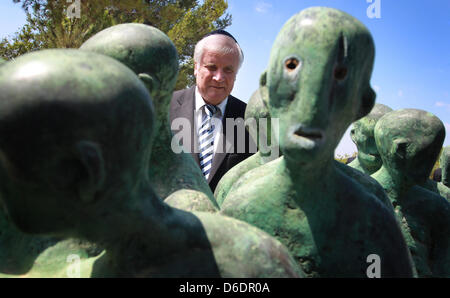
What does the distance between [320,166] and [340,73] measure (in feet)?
1.11

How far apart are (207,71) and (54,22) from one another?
384 inches

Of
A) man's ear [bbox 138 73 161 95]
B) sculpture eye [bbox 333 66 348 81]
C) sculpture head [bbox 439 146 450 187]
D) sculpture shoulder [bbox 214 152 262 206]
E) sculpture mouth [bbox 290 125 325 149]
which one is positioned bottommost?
sculpture head [bbox 439 146 450 187]

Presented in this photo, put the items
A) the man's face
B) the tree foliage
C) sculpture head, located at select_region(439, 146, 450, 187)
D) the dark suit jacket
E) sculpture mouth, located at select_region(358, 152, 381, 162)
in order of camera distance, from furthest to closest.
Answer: the tree foliage < sculpture head, located at select_region(439, 146, 450, 187) < the man's face < the dark suit jacket < sculpture mouth, located at select_region(358, 152, 381, 162)

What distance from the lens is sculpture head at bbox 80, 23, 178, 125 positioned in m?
1.67

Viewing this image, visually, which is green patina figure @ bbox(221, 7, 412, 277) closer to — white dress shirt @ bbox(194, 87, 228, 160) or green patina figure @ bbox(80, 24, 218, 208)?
green patina figure @ bbox(80, 24, 218, 208)

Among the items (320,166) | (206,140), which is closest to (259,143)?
(320,166)

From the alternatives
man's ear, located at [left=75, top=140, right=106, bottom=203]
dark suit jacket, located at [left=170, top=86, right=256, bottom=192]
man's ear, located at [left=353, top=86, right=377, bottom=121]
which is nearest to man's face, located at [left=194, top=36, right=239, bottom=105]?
dark suit jacket, located at [left=170, top=86, right=256, bottom=192]

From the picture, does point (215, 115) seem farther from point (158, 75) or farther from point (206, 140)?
point (158, 75)

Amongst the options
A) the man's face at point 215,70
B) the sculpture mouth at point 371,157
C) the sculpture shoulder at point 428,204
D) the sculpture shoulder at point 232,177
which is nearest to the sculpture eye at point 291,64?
the sculpture shoulder at point 232,177

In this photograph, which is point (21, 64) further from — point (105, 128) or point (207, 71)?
point (207, 71)

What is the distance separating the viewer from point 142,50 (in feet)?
5.58
